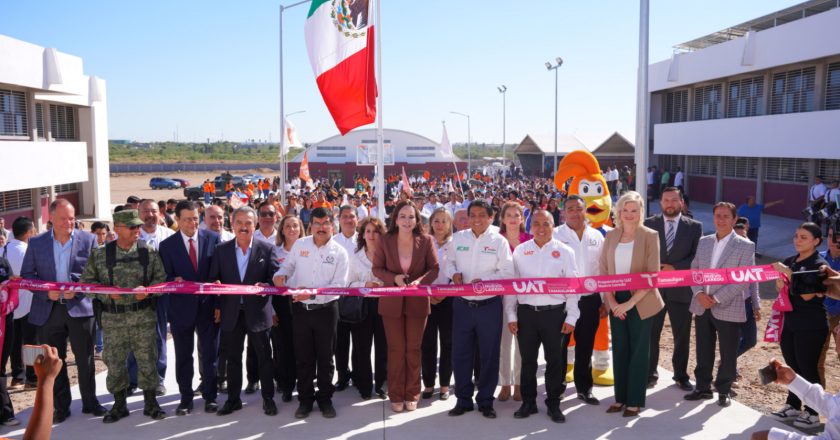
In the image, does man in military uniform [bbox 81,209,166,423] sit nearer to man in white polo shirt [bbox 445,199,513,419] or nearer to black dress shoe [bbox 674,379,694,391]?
man in white polo shirt [bbox 445,199,513,419]

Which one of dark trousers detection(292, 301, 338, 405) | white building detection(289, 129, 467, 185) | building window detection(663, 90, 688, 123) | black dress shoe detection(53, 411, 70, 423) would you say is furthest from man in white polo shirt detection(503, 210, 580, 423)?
white building detection(289, 129, 467, 185)

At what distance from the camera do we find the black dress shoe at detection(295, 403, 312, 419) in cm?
541

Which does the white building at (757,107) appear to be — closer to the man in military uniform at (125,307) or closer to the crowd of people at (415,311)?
the crowd of people at (415,311)

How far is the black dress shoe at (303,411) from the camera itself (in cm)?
541

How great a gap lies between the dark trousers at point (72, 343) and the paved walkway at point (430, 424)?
0.63 feet

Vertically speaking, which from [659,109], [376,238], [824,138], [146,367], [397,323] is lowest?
[146,367]

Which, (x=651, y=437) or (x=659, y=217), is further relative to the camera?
(x=659, y=217)

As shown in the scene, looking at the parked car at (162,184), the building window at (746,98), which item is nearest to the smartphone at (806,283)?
the building window at (746,98)

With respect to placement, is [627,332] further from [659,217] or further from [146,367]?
[146,367]

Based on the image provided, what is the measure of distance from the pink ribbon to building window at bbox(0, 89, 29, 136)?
16716 mm

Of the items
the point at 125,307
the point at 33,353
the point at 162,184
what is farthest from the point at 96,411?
the point at 162,184

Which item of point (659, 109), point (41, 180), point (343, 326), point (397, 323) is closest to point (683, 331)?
point (397, 323)

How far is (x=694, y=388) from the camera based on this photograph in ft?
19.4

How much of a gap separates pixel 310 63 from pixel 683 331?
5449mm
